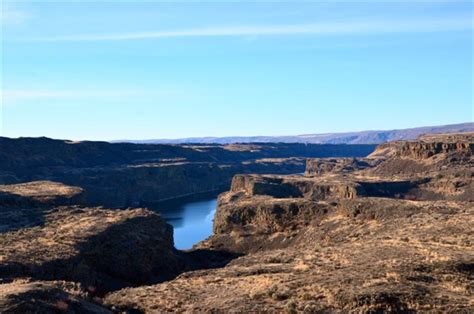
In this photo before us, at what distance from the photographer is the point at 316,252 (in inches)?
1367

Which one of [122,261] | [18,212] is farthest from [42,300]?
[18,212]

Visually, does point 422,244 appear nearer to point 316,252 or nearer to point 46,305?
point 316,252

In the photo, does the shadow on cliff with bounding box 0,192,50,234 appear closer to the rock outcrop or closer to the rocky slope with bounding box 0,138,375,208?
the rock outcrop

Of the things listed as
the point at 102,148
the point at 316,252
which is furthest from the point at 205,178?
the point at 316,252

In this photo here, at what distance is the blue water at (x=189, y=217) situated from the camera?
7844 centimetres

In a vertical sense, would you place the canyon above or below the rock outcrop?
below

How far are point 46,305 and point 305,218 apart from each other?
115ft

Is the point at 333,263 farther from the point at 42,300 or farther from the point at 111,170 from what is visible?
the point at 111,170

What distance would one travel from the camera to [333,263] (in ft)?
99.9

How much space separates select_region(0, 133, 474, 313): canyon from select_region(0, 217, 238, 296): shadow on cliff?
0.33 ft

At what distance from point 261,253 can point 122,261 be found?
10372mm

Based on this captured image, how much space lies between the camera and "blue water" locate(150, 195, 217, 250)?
257 feet

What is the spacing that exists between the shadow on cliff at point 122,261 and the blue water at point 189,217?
72.5 ft

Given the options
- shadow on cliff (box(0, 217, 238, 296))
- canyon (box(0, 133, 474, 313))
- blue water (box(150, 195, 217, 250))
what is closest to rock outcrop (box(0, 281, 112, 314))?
canyon (box(0, 133, 474, 313))
